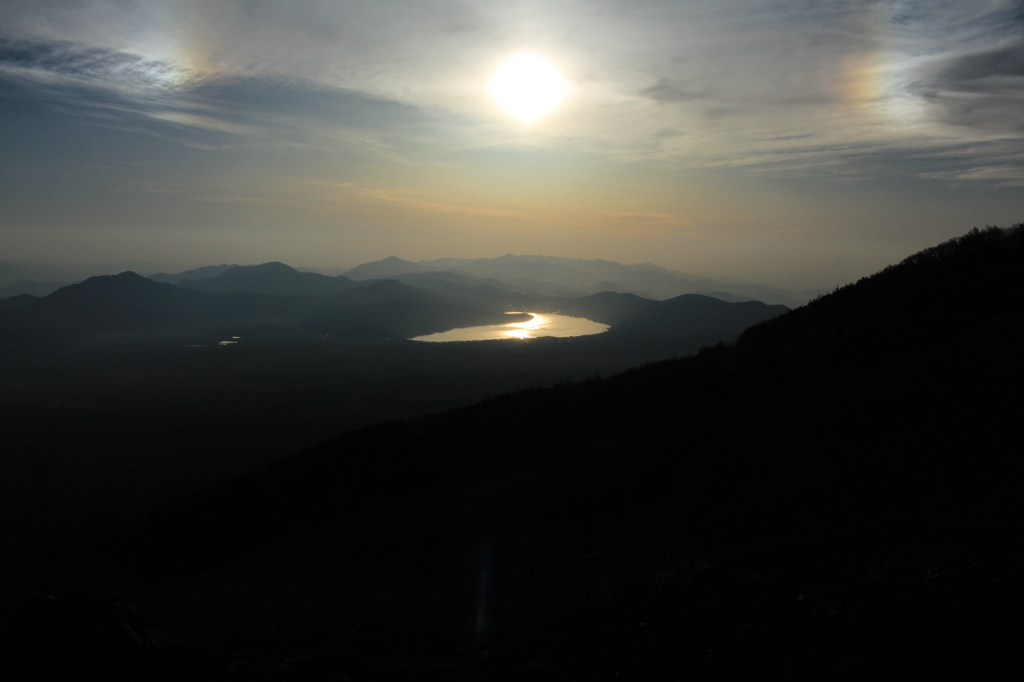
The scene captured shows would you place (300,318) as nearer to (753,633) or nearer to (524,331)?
(524,331)

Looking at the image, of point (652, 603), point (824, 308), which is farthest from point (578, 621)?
point (824, 308)

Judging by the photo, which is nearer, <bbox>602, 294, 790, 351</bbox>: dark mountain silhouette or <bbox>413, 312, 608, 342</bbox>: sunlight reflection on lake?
<bbox>602, 294, 790, 351</bbox>: dark mountain silhouette

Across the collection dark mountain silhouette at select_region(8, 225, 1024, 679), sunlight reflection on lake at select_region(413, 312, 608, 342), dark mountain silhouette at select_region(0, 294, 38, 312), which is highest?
dark mountain silhouette at select_region(0, 294, 38, 312)

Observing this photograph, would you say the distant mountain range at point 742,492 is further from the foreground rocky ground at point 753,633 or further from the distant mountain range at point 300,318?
the distant mountain range at point 300,318

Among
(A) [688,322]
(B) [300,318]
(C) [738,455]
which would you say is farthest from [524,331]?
(C) [738,455]

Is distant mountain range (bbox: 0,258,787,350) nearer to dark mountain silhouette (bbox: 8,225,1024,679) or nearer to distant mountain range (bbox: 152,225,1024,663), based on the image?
distant mountain range (bbox: 152,225,1024,663)

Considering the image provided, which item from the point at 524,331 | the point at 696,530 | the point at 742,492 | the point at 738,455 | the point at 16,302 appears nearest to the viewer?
the point at 696,530

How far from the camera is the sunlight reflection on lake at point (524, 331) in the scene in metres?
148

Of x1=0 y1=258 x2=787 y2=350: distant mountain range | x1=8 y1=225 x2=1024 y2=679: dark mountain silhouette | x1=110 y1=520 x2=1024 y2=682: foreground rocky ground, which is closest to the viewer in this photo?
x1=110 y1=520 x2=1024 y2=682: foreground rocky ground

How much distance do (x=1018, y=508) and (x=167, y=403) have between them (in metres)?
84.2

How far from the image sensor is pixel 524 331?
161625mm

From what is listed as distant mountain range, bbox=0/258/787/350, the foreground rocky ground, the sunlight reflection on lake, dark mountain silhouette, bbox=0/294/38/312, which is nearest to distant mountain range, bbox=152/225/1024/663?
the foreground rocky ground

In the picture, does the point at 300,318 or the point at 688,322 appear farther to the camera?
the point at 300,318

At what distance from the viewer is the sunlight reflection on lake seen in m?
148
